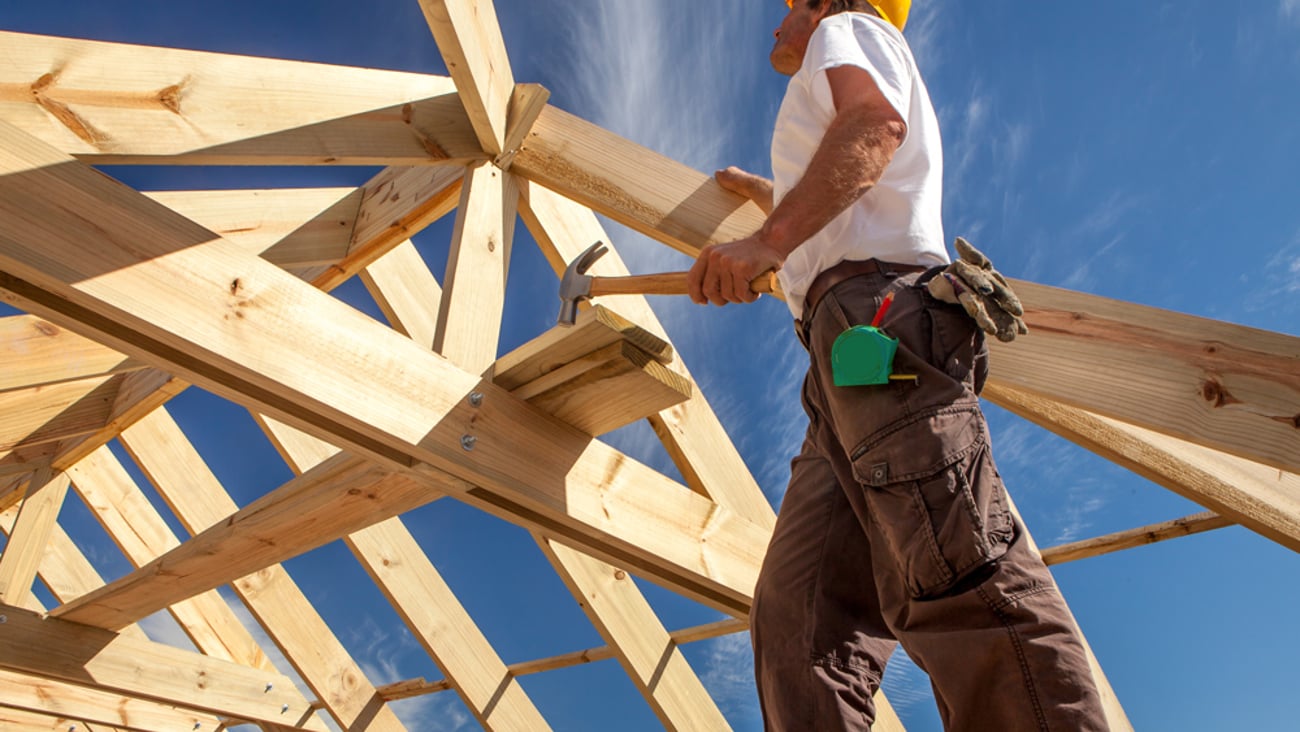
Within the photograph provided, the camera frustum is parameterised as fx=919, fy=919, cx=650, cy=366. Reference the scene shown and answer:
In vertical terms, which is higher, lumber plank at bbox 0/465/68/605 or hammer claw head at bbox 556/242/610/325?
lumber plank at bbox 0/465/68/605

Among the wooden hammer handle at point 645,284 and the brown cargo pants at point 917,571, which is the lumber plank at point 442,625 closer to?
the wooden hammer handle at point 645,284

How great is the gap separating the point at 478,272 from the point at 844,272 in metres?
0.87

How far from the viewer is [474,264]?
1888 millimetres

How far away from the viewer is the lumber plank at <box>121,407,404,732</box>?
3736 mm

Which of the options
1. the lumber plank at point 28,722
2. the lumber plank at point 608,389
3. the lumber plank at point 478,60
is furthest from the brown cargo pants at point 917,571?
the lumber plank at point 28,722

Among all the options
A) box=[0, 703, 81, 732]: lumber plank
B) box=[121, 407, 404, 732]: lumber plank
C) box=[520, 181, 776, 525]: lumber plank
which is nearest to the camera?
box=[520, 181, 776, 525]: lumber plank

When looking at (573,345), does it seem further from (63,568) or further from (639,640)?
(63,568)

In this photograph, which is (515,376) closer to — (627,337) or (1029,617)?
(627,337)

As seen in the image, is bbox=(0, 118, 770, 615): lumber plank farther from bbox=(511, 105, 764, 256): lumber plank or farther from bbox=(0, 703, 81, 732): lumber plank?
bbox=(0, 703, 81, 732): lumber plank

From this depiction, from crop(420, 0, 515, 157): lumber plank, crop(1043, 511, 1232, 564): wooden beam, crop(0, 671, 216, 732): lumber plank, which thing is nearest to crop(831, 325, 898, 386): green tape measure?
crop(420, 0, 515, 157): lumber plank

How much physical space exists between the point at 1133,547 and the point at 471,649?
7.48 ft

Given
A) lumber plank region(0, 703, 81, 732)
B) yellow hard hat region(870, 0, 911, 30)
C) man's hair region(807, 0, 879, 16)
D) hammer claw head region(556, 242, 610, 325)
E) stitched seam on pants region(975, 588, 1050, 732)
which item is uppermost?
lumber plank region(0, 703, 81, 732)

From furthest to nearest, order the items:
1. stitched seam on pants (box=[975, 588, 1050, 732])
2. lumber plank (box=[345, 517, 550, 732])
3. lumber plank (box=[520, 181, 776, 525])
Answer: lumber plank (box=[345, 517, 550, 732]), lumber plank (box=[520, 181, 776, 525]), stitched seam on pants (box=[975, 588, 1050, 732])

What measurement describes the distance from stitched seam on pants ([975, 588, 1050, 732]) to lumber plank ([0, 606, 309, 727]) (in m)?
2.98
